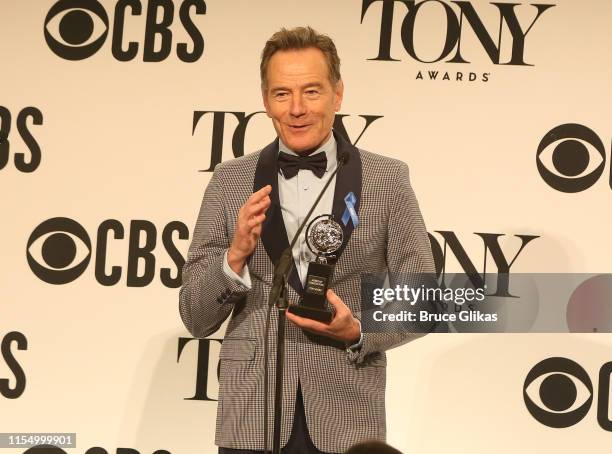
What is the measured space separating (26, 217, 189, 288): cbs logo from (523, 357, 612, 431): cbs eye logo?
4.30 feet

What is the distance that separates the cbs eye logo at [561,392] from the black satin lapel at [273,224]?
1.54 metres

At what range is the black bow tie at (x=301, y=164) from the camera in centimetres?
258

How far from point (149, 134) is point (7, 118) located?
0.52 m

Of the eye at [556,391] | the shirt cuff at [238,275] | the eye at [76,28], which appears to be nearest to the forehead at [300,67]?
the shirt cuff at [238,275]

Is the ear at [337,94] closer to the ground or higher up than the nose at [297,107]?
higher up

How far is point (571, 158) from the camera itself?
3.74 meters

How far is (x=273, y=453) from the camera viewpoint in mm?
2291

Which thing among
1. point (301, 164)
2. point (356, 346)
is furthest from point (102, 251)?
point (356, 346)

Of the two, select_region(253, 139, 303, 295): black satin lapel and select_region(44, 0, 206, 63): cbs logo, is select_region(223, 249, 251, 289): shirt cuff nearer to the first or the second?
select_region(253, 139, 303, 295): black satin lapel

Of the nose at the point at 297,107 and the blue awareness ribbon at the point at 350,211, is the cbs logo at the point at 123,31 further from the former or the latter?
the blue awareness ribbon at the point at 350,211

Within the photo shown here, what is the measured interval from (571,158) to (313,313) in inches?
69.8

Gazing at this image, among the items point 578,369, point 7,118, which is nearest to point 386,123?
point 578,369

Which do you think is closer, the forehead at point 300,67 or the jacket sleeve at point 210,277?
the jacket sleeve at point 210,277

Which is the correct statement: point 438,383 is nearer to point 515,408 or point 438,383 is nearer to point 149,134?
point 515,408
